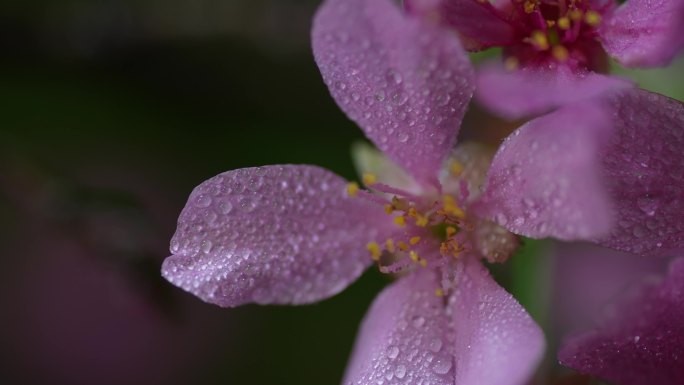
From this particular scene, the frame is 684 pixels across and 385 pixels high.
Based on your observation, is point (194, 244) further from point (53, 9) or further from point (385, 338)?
point (53, 9)

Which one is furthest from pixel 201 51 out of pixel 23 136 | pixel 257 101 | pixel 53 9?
pixel 23 136

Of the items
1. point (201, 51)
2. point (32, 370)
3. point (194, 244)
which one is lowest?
point (32, 370)

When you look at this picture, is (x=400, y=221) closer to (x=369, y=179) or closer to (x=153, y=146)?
(x=369, y=179)

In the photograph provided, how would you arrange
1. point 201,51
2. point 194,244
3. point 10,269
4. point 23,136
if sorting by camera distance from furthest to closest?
point 10,269 < point 23,136 < point 201,51 < point 194,244

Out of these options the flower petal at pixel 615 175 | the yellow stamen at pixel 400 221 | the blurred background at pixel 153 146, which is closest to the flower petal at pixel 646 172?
the flower petal at pixel 615 175

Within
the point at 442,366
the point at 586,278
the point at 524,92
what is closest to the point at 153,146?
the point at 586,278

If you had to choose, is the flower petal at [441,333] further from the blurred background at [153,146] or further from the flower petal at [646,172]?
the blurred background at [153,146]

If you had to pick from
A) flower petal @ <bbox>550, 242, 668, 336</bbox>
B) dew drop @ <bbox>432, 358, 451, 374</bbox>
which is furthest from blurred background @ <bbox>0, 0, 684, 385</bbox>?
dew drop @ <bbox>432, 358, 451, 374</bbox>

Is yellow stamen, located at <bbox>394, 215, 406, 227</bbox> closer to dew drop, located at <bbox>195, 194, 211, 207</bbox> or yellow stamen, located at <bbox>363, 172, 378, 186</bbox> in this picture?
yellow stamen, located at <bbox>363, 172, 378, 186</bbox>
